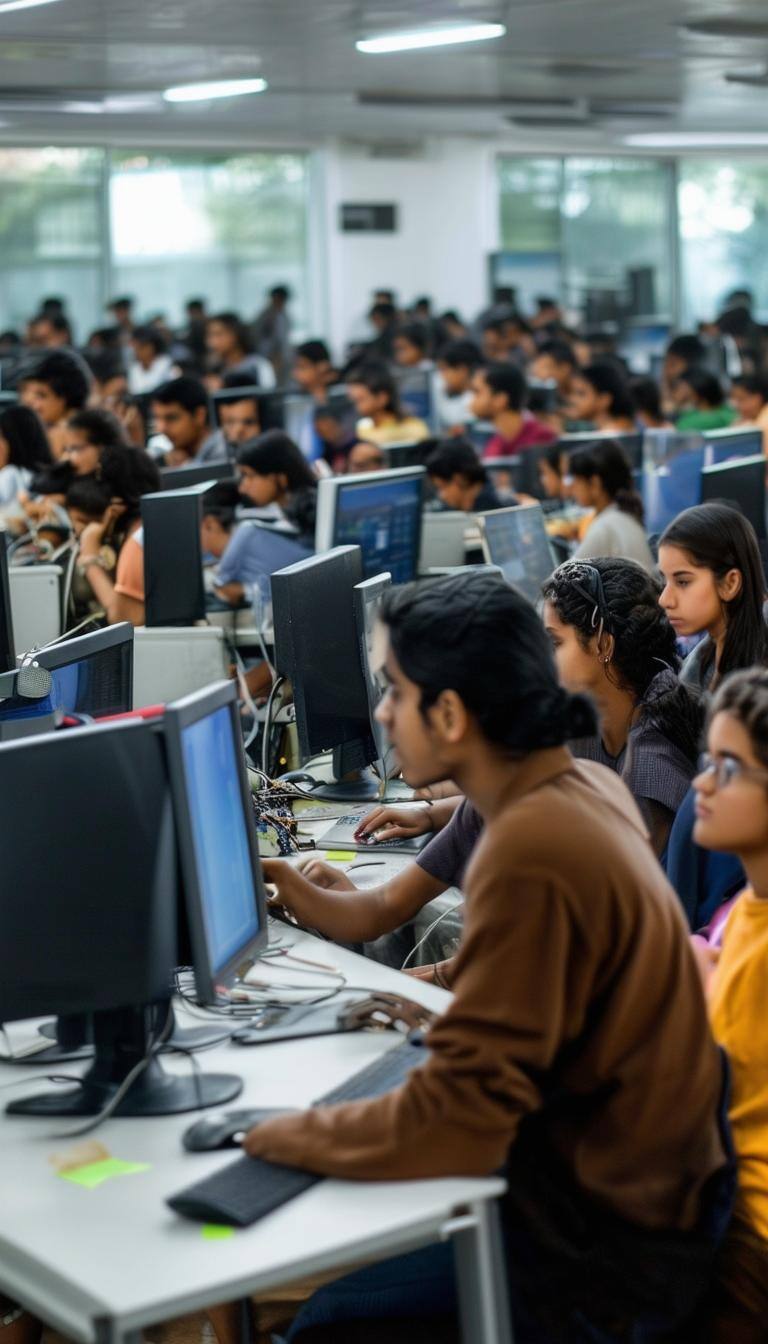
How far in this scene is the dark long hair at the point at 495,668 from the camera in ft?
6.20

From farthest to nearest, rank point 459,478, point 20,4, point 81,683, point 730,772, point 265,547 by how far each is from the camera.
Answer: point 20,4, point 459,478, point 265,547, point 81,683, point 730,772

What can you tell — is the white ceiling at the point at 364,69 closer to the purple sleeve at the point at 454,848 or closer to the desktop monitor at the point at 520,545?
the desktop monitor at the point at 520,545

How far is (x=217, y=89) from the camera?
10.0 meters

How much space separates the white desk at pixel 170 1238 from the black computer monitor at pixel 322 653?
152 centimetres

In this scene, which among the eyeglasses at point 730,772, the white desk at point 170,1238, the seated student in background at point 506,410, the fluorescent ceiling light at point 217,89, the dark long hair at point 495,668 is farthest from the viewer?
the fluorescent ceiling light at point 217,89

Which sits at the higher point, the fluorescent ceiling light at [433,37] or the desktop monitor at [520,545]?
the fluorescent ceiling light at [433,37]

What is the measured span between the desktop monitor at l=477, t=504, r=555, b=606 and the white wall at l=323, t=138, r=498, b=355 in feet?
32.2

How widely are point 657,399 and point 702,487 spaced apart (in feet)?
12.0

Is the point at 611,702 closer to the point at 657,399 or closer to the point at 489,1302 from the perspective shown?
the point at 489,1302

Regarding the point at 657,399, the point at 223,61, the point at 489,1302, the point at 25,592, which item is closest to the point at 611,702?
the point at 489,1302

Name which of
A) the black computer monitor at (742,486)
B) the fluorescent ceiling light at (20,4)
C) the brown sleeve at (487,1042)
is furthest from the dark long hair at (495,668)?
the fluorescent ceiling light at (20,4)

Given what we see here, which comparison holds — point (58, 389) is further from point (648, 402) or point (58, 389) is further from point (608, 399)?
point (648, 402)

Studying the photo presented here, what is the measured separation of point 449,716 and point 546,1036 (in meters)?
0.36

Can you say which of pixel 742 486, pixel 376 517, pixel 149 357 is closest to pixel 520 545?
pixel 376 517
